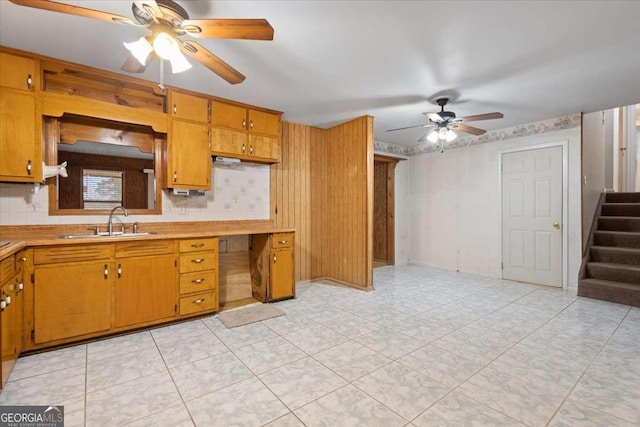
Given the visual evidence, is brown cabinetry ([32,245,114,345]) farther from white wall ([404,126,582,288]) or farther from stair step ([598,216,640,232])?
stair step ([598,216,640,232])

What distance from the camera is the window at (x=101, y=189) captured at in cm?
305

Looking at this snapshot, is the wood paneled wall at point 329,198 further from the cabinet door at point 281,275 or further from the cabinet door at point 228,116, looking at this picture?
the cabinet door at point 228,116

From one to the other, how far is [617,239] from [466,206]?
2.15 m

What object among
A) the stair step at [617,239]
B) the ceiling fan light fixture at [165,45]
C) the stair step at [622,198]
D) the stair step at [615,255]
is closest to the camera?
the ceiling fan light fixture at [165,45]

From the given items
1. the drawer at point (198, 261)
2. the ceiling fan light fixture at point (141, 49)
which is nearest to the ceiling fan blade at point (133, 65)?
the ceiling fan light fixture at point (141, 49)

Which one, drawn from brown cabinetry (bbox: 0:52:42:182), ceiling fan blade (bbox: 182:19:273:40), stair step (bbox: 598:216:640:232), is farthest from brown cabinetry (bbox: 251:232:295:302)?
stair step (bbox: 598:216:640:232)

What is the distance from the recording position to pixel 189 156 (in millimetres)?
3383

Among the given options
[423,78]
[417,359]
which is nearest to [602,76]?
[423,78]

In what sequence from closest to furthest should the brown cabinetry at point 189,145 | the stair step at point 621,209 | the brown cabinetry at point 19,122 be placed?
the brown cabinetry at point 19,122, the brown cabinetry at point 189,145, the stair step at point 621,209

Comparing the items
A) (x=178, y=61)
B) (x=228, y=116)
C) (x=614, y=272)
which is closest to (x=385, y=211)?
(x=614, y=272)

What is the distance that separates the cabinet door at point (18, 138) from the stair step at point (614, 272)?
669cm

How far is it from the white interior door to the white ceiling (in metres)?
1.05

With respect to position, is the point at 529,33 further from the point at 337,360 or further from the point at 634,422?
the point at 337,360

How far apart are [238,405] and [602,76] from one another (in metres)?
4.47
